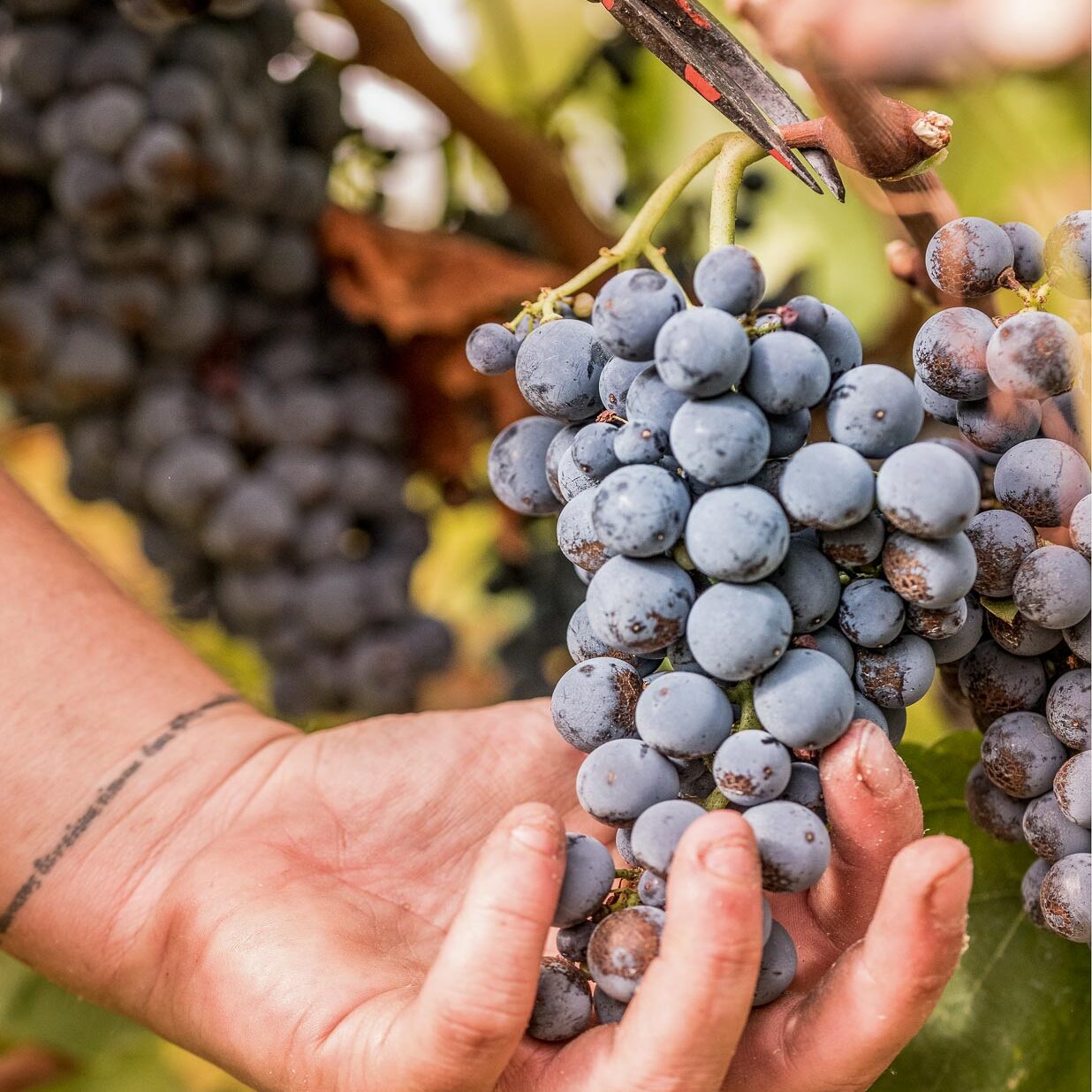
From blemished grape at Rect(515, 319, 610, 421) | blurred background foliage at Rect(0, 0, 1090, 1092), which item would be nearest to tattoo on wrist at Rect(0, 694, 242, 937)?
blurred background foliage at Rect(0, 0, 1090, 1092)

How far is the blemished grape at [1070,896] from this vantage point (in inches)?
26.0

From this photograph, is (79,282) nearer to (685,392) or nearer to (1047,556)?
(685,392)

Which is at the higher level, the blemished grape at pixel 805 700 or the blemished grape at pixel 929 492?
the blemished grape at pixel 929 492

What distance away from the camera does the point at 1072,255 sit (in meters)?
0.60

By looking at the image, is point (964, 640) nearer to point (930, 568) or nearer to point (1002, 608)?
point (1002, 608)

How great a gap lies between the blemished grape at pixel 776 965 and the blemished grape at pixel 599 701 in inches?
5.5

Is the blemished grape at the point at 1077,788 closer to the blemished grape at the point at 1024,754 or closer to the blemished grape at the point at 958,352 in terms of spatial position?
the blemished grape at the point at 1024,754

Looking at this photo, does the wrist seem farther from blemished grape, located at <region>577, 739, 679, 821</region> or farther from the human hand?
blemished grape, located at <region>577, 739, 679, 821</region>

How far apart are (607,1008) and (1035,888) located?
322mm

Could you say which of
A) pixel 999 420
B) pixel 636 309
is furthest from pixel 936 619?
pixel 636 309

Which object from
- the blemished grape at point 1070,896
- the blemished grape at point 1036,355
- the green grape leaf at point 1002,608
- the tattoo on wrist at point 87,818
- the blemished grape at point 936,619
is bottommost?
the tattoo on wrist at point 87,818

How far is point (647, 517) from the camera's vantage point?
1.85ft

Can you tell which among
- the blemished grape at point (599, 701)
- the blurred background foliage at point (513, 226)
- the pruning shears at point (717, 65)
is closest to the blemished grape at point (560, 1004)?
the blemished grape at point (599, 701)

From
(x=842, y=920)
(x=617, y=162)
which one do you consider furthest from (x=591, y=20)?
(x=842, y=920)
